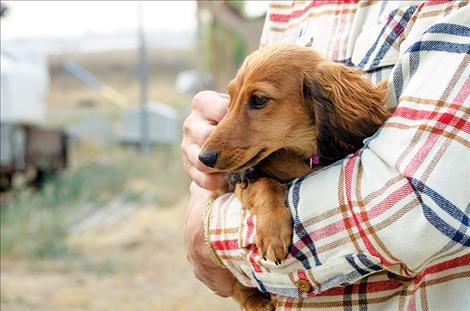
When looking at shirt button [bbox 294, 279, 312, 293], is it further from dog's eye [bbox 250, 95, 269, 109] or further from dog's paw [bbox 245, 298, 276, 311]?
dog's eye [bbox 250, 95, 269, 109]

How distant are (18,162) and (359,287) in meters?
7.95

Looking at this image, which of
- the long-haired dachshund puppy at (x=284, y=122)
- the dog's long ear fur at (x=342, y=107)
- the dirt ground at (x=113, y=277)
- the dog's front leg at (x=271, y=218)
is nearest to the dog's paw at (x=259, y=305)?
the long-haired dachshund puppy at (x=284, y=122)

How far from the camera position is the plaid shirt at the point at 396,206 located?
5.11 feet

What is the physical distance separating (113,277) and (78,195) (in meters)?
2.93

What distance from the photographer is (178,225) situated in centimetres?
900

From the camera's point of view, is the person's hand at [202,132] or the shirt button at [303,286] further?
the person's hand at [202,132]

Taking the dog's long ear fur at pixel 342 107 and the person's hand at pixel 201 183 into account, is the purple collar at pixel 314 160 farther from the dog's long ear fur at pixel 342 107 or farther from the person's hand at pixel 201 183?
the person's hand at pixel 201 183

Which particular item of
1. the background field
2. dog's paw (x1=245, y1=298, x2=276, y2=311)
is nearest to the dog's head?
dog's paw (x1=245, y1=298, x2=276, y2=311)

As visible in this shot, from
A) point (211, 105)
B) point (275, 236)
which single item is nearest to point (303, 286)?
point (275, 236)

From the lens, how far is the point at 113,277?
6.93 m

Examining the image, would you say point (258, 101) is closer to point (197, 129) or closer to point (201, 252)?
point (197, 129)

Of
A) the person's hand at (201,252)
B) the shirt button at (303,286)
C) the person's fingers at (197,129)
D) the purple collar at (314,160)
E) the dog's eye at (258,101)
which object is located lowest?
the person's hand at (201,252)

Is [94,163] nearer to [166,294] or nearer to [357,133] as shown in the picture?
[166,294]

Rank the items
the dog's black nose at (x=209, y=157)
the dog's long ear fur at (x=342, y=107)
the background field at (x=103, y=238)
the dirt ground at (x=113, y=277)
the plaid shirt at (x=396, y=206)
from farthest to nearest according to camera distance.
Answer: the background field at (x=103, y=238)
the dirt ground at (x=113, y=277)
the dog's black nose at (x=209, y=157)
the dog's long ear fur at (x=342, y=107)
the plaid shirt at (x=396, y=206)
